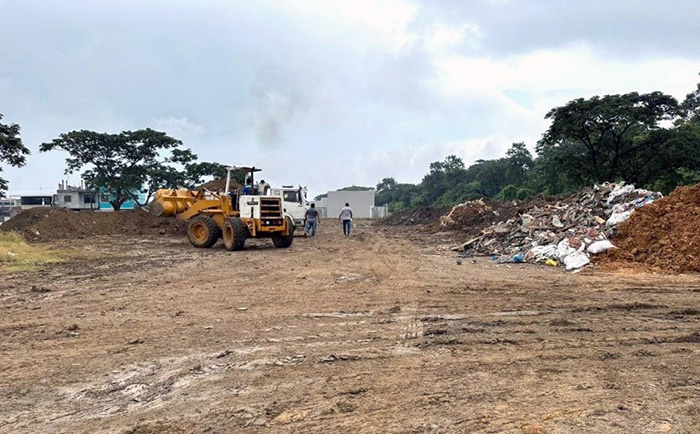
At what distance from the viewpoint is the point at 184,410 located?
3814mm

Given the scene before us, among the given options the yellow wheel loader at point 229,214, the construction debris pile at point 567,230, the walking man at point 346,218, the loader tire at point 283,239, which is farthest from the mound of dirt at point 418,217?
the yellow wheel loader at point 229,214

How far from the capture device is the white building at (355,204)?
66.4m

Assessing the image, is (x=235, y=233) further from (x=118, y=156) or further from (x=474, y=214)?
(x=118, y=156)

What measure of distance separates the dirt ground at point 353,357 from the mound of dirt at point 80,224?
1559 centimetres

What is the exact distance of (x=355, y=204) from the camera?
2682 inches

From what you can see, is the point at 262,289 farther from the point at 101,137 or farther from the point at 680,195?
the point at 101,137

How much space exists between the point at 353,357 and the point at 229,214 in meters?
12.9

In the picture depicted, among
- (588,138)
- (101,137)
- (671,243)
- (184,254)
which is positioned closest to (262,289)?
(184,254)

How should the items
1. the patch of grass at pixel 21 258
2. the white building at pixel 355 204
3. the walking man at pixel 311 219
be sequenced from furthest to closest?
the white building at pixel 355 204, the walking man at pixel 311 219, the patch of grass at pixel 21 258

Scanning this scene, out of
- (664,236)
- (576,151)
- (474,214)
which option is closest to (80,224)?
(474,214)

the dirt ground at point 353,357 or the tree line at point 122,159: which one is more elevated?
the tree line at point 122,159

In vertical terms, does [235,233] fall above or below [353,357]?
above

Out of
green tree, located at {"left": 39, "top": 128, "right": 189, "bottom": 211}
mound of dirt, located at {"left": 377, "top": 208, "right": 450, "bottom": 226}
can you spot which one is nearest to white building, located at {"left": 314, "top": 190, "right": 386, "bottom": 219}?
mound of dirt, located at {"left": 377, "top": 208, "right": 450, "bottom": 226}

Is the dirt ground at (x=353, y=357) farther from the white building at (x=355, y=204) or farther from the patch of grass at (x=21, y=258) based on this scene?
the white building at (x=355, y=204)
